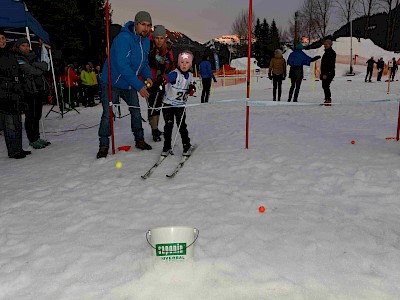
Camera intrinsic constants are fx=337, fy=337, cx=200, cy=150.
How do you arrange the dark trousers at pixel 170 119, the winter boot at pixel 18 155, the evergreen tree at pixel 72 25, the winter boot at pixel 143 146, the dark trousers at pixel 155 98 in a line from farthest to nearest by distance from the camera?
1. the evergreen tree at pixel 72 25
2. the dark trousers at pixel 155 98
3. the winter boot at pixel 143 146
4. the winter boot at pixel 18 155
5. the dark trousers at pixel 170 119

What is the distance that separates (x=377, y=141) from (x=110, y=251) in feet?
16.4

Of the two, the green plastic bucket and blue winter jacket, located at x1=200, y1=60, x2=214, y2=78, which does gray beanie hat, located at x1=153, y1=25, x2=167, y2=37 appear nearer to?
the green plastic bucket

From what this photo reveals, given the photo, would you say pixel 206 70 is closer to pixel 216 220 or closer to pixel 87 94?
pixel 87 94

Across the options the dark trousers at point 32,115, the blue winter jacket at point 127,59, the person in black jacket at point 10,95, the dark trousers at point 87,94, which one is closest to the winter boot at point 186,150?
the blue winter jacket at point 127,59

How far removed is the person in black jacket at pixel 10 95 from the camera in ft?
17.0

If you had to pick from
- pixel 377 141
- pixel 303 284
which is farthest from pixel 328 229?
pixel 377 141

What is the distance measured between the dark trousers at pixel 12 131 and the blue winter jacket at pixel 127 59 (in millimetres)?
1624

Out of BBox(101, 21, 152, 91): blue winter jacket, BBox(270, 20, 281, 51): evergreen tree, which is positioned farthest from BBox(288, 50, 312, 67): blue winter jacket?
BBox(270, 20, 281, 51): evergreen tree

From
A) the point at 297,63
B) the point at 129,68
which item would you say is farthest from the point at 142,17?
the point at 297,63

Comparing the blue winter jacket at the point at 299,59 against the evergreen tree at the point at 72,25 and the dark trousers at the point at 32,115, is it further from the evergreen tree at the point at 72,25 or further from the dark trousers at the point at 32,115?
the evergreen tree at the point at 72,25

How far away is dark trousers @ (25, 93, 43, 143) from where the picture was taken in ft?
20.5

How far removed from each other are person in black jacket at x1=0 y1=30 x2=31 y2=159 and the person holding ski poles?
86.1 inches

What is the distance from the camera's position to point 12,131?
5.46 m

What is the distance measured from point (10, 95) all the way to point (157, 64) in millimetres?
2480
